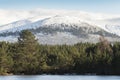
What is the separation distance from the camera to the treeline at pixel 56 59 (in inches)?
4766

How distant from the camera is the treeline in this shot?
121062mm

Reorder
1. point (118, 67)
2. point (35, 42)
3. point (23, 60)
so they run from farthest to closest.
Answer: point (35, 42) < point (23, 60) < point (118, 67)

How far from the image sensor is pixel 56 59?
435 ft

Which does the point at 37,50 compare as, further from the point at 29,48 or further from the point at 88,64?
the point at 88,64

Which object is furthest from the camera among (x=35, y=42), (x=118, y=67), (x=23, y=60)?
(x=35, y=42)

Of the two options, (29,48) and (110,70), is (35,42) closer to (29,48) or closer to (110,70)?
(29,48)

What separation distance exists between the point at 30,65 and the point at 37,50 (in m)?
12.1

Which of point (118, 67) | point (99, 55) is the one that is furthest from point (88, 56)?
point (118, 67)

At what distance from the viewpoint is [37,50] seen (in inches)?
5330

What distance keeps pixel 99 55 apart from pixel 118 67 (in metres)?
8.49

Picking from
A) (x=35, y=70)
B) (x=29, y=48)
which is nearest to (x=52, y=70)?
(x=35, y=70)

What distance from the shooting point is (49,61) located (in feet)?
440

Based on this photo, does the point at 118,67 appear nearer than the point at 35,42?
Yes

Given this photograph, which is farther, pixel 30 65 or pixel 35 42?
pixel 35 42
